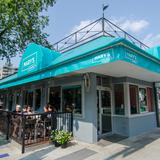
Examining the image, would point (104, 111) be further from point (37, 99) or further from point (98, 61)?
point (37, 99)

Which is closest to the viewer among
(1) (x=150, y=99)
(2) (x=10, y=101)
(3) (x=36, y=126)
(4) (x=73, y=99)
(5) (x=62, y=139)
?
(5) (x=62, y=139)

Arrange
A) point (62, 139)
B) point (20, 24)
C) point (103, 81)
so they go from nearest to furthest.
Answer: point (62, 139) → point (103, 81) → point (20, 24)

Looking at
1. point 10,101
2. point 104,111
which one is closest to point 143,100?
point 104,111

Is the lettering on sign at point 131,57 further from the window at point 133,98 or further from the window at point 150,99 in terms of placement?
the window at point 150,99

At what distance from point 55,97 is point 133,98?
4330 millimetres

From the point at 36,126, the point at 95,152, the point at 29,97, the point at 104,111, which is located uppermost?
the point at 29,97

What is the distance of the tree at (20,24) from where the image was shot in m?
10.9

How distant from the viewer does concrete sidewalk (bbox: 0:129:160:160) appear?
5.40 m

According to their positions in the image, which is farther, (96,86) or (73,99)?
(73,99)

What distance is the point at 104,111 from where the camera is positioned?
835 cm

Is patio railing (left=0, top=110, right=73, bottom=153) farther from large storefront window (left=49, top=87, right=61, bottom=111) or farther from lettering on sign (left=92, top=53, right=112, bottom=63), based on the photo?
lettering on sign (left=92, top=53, right=112, bottom=63)

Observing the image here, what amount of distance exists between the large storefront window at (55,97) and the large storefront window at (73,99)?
0.58 meters

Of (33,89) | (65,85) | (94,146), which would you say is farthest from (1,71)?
(94,146)

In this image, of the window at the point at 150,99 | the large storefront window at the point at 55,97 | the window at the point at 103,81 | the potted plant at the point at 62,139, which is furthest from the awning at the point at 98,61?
the window at the point at 150,99
